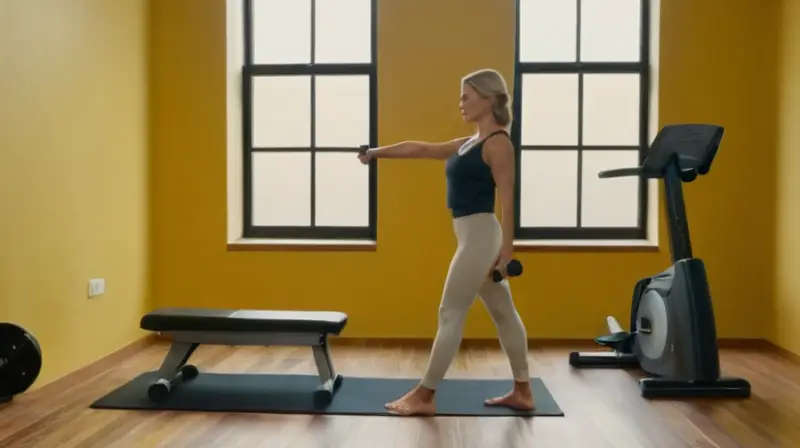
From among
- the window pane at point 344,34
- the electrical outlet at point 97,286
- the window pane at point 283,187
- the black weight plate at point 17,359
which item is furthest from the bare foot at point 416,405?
the window pane at point 344,34

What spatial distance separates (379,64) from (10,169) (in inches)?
89.7

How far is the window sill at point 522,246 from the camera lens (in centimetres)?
477

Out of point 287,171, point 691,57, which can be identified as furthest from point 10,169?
point 691,57

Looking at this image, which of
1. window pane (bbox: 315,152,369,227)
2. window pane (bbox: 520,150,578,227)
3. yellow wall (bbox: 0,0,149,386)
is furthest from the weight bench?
window pane (bbox: 520,150,578,227)

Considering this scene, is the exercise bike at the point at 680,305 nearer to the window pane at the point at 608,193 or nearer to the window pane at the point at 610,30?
the window pane at the point at 608,193

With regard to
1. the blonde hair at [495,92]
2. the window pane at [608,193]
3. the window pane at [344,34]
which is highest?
the window pane at [344,34]

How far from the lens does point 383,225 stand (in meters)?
4.80

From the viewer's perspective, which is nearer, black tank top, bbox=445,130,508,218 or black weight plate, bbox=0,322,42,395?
black tank top, bbox=445,130,508,218

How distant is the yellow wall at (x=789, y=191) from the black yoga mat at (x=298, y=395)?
67.4 inches

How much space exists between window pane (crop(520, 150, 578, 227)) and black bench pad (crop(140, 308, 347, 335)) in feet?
6.66

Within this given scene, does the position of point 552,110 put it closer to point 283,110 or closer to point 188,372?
point 283,110

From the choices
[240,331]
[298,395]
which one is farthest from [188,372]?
[298,395]

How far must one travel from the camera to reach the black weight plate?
3.20 meters

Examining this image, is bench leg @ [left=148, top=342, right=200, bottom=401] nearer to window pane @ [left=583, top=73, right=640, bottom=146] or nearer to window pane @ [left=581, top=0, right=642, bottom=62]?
window pane @ [left=583, top=73, right=640, bottom=146]
